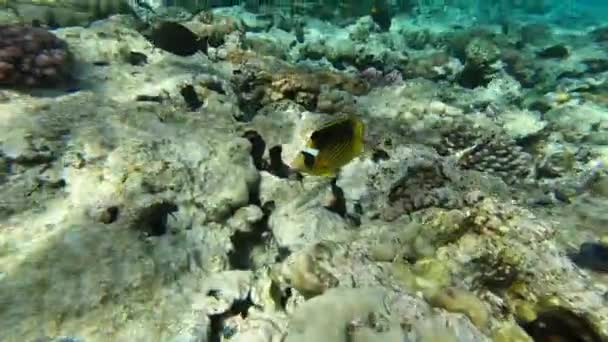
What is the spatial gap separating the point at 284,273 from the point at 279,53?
601 centimetres

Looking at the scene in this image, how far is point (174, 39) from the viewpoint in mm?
6301

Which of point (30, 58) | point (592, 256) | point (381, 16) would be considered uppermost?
point (30, 58)

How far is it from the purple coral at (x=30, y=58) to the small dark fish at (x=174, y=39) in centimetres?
178

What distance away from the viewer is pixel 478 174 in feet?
13.8

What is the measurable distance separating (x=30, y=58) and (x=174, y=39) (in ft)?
7.84

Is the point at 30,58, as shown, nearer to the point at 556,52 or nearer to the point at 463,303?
the point at 463,303

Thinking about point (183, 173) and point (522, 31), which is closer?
point (183, 173)

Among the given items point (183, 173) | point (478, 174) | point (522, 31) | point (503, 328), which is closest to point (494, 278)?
point (503, 328)

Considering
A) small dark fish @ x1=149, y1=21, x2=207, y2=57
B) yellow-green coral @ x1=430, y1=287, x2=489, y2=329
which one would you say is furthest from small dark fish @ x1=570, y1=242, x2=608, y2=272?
small dark fish @ x1=149, y1=21, x2=207, y2=57

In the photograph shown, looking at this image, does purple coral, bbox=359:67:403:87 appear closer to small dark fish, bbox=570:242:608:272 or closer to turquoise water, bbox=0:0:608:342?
turquoise water, bbox=0:0:608:342

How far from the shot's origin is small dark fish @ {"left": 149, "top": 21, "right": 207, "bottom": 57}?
6199 millimetres

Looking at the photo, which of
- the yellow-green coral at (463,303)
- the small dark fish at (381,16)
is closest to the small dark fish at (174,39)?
the yellow-green coral at (463,303)

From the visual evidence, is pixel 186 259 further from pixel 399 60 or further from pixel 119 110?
pixel 399 60

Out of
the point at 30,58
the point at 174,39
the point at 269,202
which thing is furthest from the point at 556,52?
the point at 30,58
